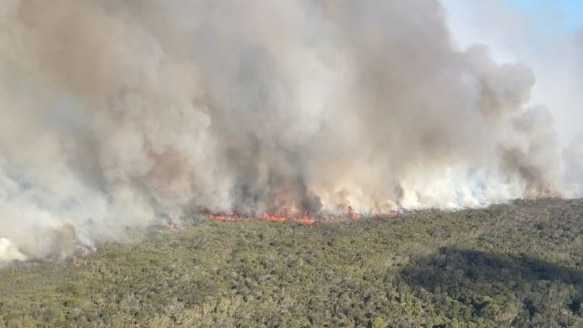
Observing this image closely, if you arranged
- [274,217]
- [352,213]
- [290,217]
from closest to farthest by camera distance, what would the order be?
[274,217] → [290,217] → [352,213]

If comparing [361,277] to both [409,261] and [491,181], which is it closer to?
[409,261]

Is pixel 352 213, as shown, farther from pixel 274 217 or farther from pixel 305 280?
pixel 305 280

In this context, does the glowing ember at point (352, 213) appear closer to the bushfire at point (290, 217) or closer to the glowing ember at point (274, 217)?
the bushfire at point (290, 217)

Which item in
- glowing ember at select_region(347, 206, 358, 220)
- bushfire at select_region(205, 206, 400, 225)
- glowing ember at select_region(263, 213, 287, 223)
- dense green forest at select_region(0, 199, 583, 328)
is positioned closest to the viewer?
dense green forest at select_region(0, 199, 583, 328)

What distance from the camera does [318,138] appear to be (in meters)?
34.4

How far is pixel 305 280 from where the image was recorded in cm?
2612

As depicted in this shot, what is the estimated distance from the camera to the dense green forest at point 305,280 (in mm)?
22078

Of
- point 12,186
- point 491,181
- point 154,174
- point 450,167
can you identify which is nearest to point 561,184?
point 491,181

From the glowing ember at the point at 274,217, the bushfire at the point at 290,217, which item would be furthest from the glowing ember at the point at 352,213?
the glowing ember at the point at 274,217

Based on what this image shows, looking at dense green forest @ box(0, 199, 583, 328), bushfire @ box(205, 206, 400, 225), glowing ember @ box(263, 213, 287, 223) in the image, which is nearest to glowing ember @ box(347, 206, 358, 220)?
bushfire @ box(205, 206, 400, 225)

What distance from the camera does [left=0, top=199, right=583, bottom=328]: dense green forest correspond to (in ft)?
72.4

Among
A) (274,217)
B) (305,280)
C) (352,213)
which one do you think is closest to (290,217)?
(274,217)

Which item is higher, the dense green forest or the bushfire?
the bushfire

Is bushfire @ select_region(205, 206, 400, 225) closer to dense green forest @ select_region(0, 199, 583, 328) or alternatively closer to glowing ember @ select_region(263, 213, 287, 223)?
glowing ember @ select_region(263, 213, 287, 223)
